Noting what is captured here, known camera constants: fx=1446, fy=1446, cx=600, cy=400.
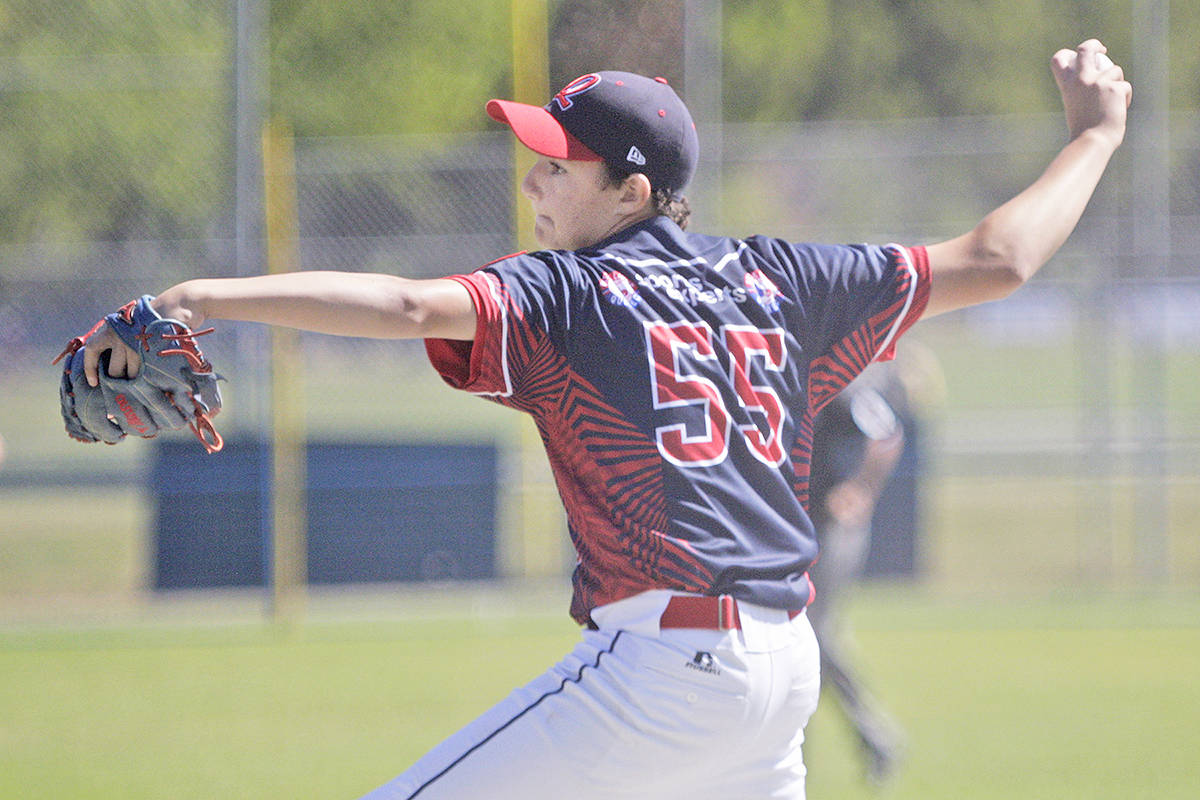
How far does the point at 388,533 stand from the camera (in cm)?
1059

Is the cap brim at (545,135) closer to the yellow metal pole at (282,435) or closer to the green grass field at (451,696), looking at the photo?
the green grass field at (451,696)

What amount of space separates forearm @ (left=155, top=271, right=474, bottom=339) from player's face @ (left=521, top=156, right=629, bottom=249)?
601 millimetres

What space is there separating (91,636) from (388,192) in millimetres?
6484

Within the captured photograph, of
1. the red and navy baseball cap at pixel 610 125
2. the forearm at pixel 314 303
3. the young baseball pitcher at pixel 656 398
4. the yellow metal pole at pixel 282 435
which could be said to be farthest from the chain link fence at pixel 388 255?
the forearm at pixel 314 303

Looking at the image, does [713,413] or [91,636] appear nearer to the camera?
[713,413]

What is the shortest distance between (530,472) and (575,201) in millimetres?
8325

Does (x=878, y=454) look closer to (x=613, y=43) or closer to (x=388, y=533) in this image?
(x=388, y=533)

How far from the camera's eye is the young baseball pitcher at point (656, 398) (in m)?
2.40

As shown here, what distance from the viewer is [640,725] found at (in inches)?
94.9

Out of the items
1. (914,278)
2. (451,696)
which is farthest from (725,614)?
(451,696)

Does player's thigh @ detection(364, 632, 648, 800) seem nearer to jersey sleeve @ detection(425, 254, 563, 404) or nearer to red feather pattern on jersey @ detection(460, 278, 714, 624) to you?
red feather pattern on jersey @ detection(460, 278, 714, 624)

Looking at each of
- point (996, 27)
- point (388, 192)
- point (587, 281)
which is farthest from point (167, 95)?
point (996, 27)

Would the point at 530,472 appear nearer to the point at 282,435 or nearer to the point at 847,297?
the point at 282,435

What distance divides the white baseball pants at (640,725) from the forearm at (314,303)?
668 millimetres
